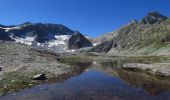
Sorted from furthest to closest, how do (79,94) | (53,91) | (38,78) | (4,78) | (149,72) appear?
(149,72) < (38,78) < (4,78) < (53,91) < (79,94)

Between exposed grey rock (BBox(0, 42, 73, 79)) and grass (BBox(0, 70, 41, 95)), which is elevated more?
exposed grey rock (BBox(0, 42, 73, 79))

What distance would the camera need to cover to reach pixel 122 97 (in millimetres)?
42219

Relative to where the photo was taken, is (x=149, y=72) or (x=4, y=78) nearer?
(x=4, y=78)

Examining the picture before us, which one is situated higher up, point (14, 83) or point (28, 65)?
point (28, 65)

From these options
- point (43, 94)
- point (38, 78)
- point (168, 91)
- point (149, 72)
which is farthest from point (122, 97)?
point (149, 72)

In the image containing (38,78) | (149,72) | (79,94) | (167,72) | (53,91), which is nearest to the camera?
(79,94)

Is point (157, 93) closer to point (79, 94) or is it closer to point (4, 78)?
point (79, 94)

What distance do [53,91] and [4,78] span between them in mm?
14032

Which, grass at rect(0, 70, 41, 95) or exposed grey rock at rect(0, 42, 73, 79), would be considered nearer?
grass at rect(0, 70, 41, 95)

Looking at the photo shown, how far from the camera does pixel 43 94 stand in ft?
150

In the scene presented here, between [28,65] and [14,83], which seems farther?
[28,65]

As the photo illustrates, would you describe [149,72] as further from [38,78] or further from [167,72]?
[38,78]

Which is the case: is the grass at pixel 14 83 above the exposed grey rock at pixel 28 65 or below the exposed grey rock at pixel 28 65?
A: below

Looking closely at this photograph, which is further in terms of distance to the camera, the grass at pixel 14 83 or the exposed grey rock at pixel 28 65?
the exposed grey rock at pixel 28 65
